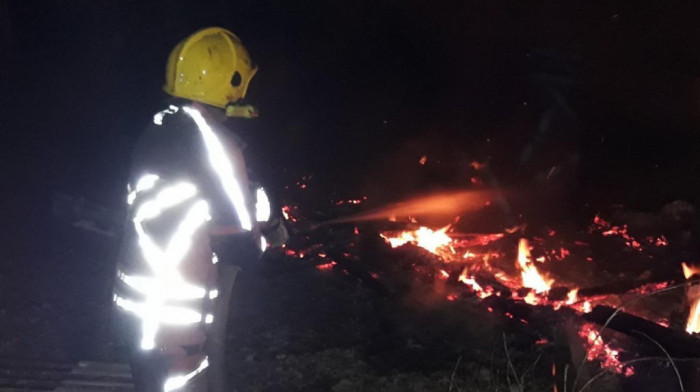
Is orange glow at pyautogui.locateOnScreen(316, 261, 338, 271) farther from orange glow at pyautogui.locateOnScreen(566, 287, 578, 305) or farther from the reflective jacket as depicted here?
the reflective jacket

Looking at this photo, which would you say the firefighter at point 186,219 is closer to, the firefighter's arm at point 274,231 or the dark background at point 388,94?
the firefighter's arm at point 274,231

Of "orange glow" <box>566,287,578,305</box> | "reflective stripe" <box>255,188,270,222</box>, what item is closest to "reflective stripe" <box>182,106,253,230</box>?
"reflective stripe" <box>255,188,270,222</box>

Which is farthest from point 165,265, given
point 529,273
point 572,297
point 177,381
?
point 529,273

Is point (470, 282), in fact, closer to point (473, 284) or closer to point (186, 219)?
point (473, 284)

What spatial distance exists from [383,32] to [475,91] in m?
2.11

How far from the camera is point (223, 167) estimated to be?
3.70 meters

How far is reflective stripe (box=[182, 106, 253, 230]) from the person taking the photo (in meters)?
3.68

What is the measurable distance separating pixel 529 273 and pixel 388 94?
6.71m

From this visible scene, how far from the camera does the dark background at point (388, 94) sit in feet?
32.0

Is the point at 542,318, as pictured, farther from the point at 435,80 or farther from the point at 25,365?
the point at 435,80

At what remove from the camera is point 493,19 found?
37.5ft

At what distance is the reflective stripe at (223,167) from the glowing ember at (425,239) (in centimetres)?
392

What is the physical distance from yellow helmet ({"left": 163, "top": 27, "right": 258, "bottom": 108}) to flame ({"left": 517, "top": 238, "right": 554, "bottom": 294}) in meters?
3.83

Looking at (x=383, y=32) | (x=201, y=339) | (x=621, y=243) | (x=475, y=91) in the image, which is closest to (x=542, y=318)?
(x=621, y=243)
